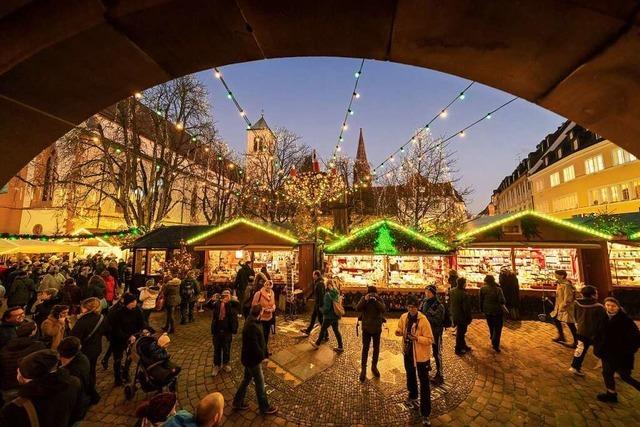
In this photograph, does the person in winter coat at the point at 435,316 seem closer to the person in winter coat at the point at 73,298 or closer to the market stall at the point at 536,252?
the market stall at the point at 536,252

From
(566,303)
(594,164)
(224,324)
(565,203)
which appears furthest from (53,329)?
(565,203)

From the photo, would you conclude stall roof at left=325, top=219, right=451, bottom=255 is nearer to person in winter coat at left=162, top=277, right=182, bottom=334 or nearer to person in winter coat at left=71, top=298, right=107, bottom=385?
person in winter coat at left=162, top=277, right=182, bottom=334

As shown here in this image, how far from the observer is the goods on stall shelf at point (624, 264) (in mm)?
11328

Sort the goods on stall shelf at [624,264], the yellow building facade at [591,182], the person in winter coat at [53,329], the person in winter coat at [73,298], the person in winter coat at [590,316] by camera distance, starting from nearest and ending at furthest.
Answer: the person in winter coat at [53,329], the person in winter coat at [590,316], the person in winter coat at [73,298], the goods on stall shelf at [624,264], the yellow building facade at [591,182]

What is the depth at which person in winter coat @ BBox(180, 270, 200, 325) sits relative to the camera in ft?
32.7

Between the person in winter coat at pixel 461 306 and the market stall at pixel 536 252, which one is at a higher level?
the market stall at pixel 536 252

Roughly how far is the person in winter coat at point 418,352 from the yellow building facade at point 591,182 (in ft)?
68.4

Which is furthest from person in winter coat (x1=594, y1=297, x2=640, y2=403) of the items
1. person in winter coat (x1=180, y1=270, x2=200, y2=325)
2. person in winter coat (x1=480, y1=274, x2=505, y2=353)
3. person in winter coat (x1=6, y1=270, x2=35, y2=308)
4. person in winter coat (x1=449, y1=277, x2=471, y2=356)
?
person in winter coat (x1=6, y1=270, x2=35, y2=308)

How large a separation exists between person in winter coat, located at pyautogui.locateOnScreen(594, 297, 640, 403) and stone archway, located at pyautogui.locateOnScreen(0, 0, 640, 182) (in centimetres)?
475

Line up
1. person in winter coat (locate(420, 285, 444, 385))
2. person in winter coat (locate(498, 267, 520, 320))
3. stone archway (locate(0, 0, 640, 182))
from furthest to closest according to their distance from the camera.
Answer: person in winter coat (locate(498, 267, 520, 320)) < person in winter coat (locate(420, 285, 444, 385)) < stone archway (locate(0, 0, 640, 182))

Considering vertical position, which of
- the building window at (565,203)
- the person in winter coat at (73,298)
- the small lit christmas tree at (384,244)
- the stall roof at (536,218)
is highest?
the building window at (565,203)

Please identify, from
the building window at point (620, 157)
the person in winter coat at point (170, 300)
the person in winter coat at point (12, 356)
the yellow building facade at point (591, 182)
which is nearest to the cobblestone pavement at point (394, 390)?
the person in winter coat at point (170, 300)

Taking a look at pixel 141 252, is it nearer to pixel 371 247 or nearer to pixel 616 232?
pixel 371 247

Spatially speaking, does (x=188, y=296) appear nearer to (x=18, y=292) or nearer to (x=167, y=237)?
(x=18, y=292)
